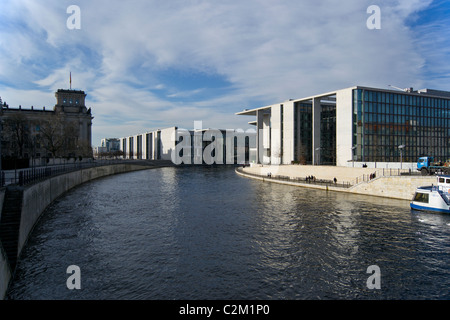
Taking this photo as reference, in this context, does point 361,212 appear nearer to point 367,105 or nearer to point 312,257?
point 312,257

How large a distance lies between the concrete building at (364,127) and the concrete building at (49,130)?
6658 centimetres

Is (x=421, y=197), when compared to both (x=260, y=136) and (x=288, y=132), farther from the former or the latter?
(x=260, y=136)

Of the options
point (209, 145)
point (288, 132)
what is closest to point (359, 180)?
point (288, 132)

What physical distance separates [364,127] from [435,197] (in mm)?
42215

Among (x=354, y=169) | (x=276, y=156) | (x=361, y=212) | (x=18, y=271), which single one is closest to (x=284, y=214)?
(x=361, y=212)

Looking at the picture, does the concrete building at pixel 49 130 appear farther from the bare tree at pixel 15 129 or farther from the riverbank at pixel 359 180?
the riverbank at pixel 359 180

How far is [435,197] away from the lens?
109 feet

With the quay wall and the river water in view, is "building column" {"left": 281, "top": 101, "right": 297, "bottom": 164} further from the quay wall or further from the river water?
the quay wall

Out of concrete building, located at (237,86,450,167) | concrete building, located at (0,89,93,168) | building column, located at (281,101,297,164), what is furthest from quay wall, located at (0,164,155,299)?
building column, located at (281,101,297,164)

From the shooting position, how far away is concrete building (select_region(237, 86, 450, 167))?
7200cm

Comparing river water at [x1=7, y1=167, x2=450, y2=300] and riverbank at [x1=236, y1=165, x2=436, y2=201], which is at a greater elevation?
riverbank at [x1=236, y1=165, x2=436, y2=201]

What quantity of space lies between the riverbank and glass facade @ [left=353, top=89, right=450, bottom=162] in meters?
15.8
